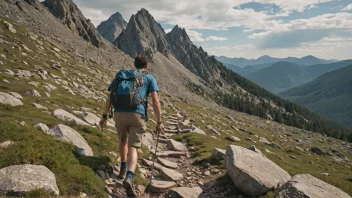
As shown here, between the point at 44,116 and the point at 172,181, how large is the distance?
8.84m

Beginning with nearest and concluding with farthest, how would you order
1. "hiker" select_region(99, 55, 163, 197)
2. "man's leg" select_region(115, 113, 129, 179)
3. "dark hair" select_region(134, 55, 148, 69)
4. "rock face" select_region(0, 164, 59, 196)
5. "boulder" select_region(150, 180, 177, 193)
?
"rock face" select_region(0, 164, 59, 196), "hiker" select_region(99, 55, 163, 197), "man's leg" select_region(115, 113, 129, 179), "dark hair" select_region(134, 55, 148, 69), "boulder" select_region(150, 180, 177, 193)

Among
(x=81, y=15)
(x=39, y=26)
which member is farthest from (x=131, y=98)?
(x=81, y=15)

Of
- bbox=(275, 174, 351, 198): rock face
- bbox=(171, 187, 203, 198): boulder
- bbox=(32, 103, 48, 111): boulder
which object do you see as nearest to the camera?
bbox=(275, 174, 351, 198): rock face

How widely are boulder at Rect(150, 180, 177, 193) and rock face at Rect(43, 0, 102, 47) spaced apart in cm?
10314

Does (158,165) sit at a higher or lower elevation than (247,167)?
lower

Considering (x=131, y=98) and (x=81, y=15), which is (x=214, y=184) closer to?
(x=131, y=98)

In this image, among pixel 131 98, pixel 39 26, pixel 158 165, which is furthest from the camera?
pixel 39 26

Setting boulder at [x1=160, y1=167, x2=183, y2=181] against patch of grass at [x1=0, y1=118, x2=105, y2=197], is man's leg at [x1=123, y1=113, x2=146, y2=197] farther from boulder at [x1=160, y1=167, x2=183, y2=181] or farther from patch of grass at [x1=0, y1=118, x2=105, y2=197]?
boulder at [x1=160, y1=167, x2=183, y2=181]

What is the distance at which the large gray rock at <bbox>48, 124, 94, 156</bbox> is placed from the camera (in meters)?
11.8

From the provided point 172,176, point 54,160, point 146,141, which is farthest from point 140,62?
point 146,141

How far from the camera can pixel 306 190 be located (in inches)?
340

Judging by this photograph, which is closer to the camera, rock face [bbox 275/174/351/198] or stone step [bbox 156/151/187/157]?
rock face [bbox 275/174/351/198]

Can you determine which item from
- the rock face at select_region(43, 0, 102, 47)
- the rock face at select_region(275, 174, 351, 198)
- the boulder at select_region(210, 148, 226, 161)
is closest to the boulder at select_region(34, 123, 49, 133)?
the boulder at select_region(210, 148, 226, 161)

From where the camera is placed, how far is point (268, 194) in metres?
9.84
